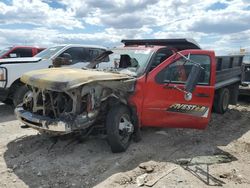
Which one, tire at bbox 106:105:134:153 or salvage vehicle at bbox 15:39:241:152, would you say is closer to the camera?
salvage vehicle at bbox 15:39:241:152

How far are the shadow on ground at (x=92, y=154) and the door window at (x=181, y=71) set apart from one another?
116 cm

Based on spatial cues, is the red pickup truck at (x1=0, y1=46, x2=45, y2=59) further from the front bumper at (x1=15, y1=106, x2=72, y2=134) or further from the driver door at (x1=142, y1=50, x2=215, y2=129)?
the driver door at (x1=142, y1=50, x2=215, y2=129)

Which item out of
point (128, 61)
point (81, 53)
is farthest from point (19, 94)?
point (128, 61)

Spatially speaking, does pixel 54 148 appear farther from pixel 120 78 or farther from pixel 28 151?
pixel 120 78

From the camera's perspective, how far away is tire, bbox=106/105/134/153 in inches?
209

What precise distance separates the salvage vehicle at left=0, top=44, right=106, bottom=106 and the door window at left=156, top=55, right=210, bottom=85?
371cm

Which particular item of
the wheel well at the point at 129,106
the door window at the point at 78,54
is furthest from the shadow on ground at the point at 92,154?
the door window at the point at 78,54

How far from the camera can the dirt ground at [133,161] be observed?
4.55 meters

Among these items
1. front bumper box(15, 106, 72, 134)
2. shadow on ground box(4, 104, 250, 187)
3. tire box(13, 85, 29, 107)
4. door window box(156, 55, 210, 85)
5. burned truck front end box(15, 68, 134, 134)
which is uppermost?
door window box(156, 55, 210, 85)

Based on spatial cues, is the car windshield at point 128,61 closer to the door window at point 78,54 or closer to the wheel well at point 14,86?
the wheel well at point 14,86

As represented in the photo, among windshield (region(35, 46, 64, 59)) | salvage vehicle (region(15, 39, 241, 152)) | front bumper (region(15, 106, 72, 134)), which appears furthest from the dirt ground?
windshield (region(35, 46, 64, 59))

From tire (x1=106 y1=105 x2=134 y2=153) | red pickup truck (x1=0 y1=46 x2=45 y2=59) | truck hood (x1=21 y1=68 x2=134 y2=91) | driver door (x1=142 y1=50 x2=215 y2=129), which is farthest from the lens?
red pickup truck (x1=0 y1=46 x2=45 y2=59)

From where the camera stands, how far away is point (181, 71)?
6.18 metres

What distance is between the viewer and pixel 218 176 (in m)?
4.76
